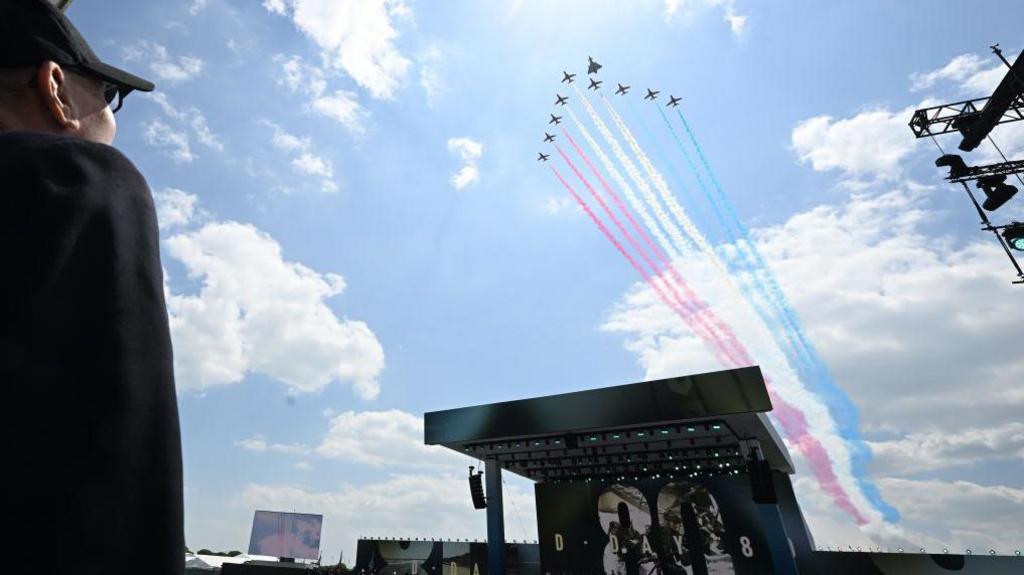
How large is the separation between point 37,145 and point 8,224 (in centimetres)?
16

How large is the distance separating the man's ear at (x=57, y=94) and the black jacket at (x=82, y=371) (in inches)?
9.8

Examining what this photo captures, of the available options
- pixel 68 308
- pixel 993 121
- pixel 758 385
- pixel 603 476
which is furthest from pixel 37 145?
pixel 603 476

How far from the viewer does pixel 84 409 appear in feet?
1.75

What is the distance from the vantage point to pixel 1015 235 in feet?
40.7

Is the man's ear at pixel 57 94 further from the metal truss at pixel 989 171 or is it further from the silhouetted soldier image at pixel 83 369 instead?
the metal truss at pixel 989 171

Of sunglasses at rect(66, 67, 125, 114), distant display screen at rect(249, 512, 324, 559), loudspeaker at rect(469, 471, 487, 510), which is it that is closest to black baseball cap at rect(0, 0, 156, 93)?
sunglasses at rect(66, 67, 125, 114)

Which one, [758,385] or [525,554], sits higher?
[758,385]

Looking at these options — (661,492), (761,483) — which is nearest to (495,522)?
(661,492)

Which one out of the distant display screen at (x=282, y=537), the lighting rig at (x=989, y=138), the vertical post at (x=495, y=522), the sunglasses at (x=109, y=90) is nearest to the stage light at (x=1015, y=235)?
the lighting rig at (x=989, y=138)

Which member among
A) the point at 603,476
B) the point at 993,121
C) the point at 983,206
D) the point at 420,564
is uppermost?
the point at 993,121

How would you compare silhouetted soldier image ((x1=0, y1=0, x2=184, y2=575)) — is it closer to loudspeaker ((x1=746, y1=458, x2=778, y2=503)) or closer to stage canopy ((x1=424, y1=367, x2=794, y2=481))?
stage canopy ((x1=424, y1=367, x2=794, y2=481))

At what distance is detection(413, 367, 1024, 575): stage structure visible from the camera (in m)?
18.0

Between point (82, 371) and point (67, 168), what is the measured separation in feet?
1.11

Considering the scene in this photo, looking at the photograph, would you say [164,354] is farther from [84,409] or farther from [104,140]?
[104,140]
